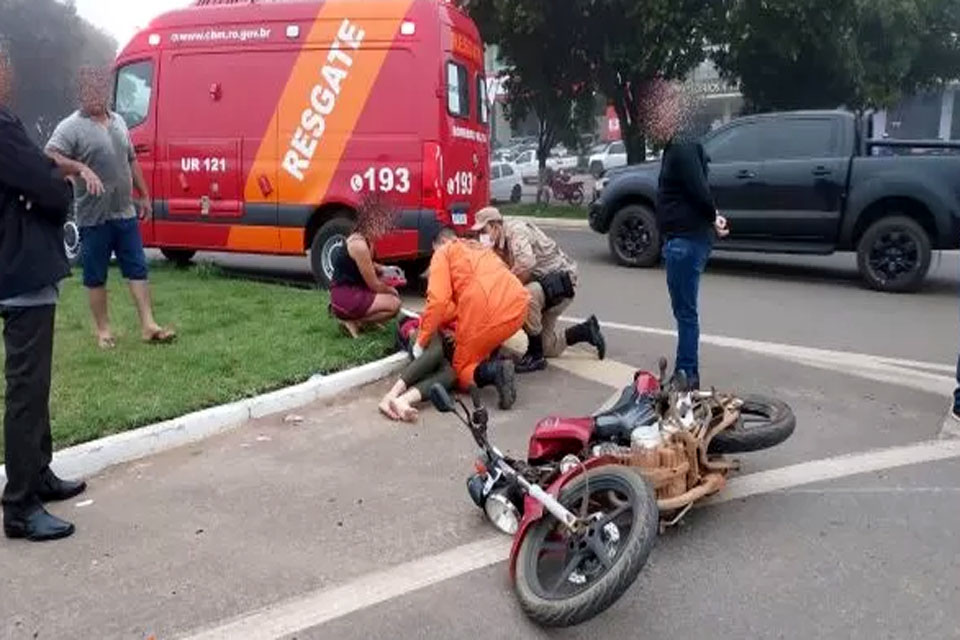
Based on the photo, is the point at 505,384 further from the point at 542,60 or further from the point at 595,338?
the point at 542,60

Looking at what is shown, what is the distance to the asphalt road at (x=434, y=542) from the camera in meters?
3.30

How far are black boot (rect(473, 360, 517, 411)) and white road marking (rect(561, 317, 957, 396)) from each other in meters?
→ 2.39

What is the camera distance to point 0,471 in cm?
440

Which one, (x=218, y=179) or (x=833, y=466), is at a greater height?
(x=218, y=179)

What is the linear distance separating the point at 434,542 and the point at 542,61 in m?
16.8

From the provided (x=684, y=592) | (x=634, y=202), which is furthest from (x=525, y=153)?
(x=684, y=592)

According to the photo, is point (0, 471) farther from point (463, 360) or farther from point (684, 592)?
point (684, 592)

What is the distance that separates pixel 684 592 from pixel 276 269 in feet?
29.8

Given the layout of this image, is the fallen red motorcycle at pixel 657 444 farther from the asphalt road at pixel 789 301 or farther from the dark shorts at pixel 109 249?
the dark shorts at pixel 109 249

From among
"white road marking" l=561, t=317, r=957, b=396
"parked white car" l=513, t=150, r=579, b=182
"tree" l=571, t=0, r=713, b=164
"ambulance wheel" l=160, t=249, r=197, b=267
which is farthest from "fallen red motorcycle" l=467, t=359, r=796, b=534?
"parked white car" l=513, t=150, r=579, b=182

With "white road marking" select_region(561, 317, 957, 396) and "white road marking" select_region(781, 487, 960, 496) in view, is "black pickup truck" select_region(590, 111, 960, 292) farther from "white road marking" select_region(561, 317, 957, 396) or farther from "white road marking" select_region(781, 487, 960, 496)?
"white road marking" select_region(781, 487, 960, 496)

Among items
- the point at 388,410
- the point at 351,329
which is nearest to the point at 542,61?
the point at 351,329

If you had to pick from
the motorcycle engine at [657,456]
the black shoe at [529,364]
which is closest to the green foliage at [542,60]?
the black shoe at [529,364]

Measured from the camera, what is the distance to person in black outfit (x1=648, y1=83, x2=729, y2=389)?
573 centimetres
